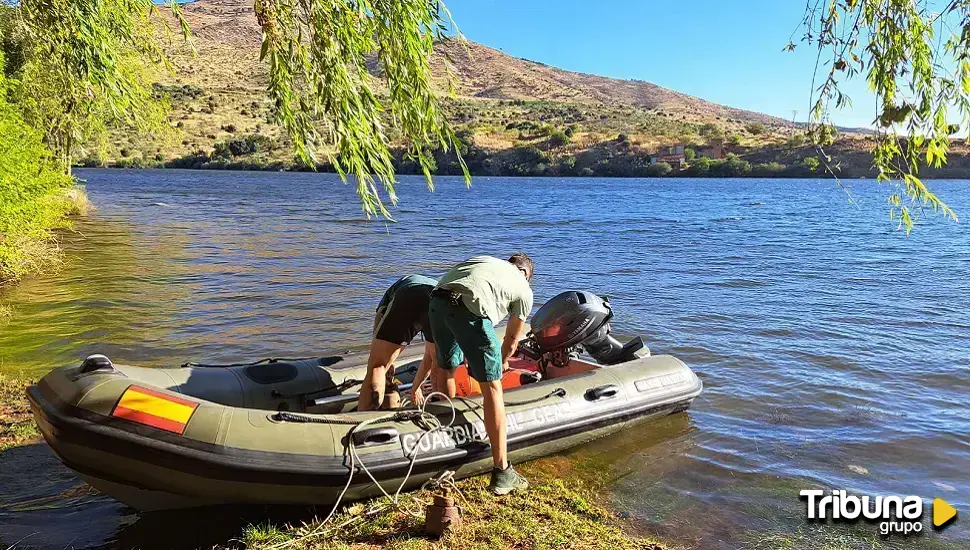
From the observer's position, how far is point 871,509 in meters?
4.91

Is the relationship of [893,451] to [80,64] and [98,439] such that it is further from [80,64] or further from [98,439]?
[80,64]

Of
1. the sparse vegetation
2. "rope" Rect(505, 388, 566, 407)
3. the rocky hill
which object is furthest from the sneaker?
the rocky hill

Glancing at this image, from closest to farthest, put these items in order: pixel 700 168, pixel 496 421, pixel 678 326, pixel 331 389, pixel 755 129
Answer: pixel 496 421 → pixel 331 389 → pixel 678 326 → pixel 700 168 → pixel 755 129

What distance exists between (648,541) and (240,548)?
2.41 metres

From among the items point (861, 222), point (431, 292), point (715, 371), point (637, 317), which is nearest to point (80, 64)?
point (431, 292)

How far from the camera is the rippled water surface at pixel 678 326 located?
4.99 metres

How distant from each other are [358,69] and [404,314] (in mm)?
1812

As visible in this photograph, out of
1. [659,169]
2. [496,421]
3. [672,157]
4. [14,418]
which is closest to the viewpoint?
[496,421]

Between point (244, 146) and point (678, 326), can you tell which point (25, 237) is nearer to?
Answer: point (678, 326)

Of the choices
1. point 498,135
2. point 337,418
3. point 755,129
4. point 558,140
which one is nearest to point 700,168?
point 558,140

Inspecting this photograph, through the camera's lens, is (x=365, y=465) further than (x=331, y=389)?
No

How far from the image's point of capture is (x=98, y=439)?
392 centimetres

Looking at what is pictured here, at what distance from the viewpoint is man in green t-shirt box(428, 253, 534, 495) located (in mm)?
4527

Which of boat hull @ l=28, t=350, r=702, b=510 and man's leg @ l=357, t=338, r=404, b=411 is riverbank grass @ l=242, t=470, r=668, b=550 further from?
man's leg @ l=357, t=338, r=404, b=411
